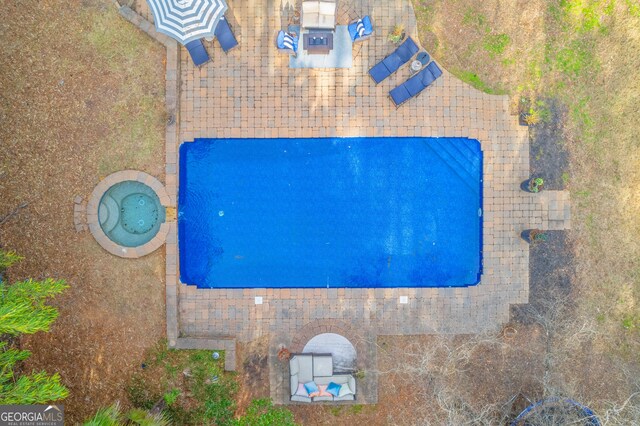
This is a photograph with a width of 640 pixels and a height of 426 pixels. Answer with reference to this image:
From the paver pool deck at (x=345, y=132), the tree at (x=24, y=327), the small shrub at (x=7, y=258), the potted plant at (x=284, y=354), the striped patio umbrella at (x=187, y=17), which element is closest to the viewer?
the tree at (x=24, y=327)

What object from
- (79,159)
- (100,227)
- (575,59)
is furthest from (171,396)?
(575,59)

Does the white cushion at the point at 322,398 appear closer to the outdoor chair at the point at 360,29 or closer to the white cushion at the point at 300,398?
the white cushion at the point at 300,398

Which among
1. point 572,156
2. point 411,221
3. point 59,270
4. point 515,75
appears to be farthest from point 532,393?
point 59,270

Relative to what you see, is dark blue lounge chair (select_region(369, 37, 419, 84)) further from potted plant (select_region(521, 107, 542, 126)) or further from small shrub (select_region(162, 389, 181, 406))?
small shrub (select_region(162, 389, 181, 406))

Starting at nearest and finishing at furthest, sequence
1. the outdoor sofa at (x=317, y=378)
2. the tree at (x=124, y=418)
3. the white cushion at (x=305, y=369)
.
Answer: the tree at (x=124, y=418) → the outdoor sofa at (x=317, y=378) → the white cushion at (x=305, y=369)

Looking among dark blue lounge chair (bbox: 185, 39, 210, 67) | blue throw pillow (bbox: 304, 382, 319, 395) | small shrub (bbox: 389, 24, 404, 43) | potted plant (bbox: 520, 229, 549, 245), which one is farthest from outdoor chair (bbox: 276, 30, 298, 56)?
blue throw pillow (bbox: 304, 382, 319, 395)

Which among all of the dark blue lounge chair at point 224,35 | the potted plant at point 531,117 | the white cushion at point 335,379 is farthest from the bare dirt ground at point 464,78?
the dark blue lounge chair at point 224,35

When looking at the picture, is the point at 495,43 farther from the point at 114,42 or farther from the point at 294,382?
the point at 294,382

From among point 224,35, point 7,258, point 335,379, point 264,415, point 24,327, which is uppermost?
point 224,35
